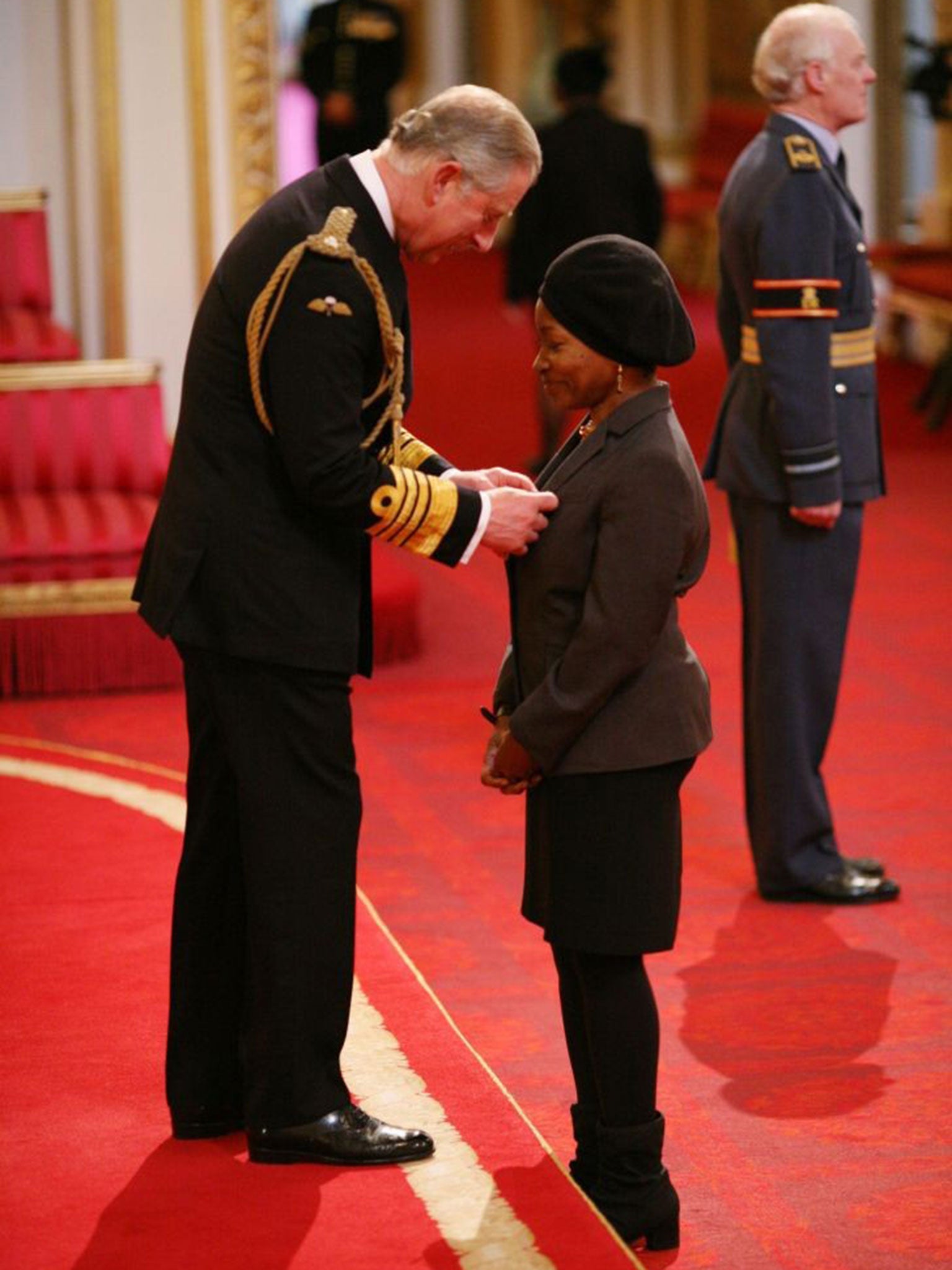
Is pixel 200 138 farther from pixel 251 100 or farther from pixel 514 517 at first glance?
pixel 514 517

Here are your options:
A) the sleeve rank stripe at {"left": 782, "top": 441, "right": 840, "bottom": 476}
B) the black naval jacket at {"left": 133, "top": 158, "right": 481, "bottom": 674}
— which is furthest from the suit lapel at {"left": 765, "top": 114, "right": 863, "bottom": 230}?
the black naval jacket at {"left": 133, "top": 158, "right": 481, "bottom": 674}

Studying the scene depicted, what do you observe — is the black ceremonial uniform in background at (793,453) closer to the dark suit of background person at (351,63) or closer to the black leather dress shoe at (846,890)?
the black leather dress shoe at (846,890)

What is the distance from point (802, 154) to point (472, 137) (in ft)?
5.76

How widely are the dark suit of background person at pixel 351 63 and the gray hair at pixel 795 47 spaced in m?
9.81

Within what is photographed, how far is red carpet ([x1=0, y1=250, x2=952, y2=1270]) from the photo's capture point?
293cm

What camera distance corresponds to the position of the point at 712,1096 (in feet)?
12.4

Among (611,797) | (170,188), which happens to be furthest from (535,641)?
(170,188)

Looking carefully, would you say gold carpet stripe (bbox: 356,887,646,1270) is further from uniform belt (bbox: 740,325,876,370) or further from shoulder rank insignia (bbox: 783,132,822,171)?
shoulder rank insignia (bbox: 783,132,822,171)

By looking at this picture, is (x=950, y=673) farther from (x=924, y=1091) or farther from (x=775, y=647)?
(x=924, y=1091)

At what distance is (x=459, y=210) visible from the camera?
2.92m

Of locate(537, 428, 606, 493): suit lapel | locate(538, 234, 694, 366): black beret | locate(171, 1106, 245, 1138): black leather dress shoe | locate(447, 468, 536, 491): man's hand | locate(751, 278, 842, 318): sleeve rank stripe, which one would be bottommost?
locate(171, 1106, 245, 1138): black leather dress shoe

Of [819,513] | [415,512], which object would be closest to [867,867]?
[819,513]

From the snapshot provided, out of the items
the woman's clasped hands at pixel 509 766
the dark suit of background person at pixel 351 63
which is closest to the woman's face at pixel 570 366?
the woman's clasped hands at pixel 509 766

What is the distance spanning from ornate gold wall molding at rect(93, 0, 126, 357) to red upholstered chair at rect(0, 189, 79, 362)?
10.3 inches
